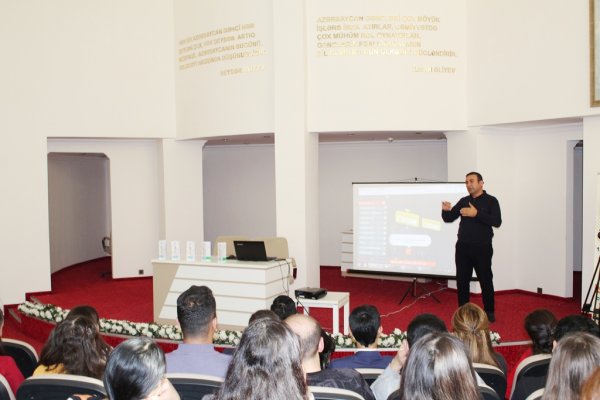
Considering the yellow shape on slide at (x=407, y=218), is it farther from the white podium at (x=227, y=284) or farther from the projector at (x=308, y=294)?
the projector at (x=308, y=294)

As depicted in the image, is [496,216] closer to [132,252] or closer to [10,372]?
[10,372]

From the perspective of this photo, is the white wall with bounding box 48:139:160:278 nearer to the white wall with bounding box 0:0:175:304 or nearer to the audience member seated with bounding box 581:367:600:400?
the white wall with bounding box 0:0:175:304

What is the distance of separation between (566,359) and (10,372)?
8.52ft

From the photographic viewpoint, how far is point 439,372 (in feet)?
5.75

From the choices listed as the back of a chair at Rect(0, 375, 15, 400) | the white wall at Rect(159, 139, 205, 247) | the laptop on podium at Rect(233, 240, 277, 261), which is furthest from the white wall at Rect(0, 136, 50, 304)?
the back of a chair at Rect(0, 375, 15, 400)

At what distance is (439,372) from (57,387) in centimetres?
166

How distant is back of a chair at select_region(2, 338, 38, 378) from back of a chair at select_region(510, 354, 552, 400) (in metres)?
2.74

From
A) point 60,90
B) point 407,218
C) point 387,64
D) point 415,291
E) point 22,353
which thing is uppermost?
point 387,64

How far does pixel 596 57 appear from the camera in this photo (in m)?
6.51

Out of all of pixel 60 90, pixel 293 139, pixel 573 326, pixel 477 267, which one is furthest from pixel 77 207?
pixel 573 326

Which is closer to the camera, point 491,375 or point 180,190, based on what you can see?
point 491,375

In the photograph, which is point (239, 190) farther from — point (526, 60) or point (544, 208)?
point (526, 60)

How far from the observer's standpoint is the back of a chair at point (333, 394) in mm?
2215

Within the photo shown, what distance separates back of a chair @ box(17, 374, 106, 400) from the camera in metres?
2.45
